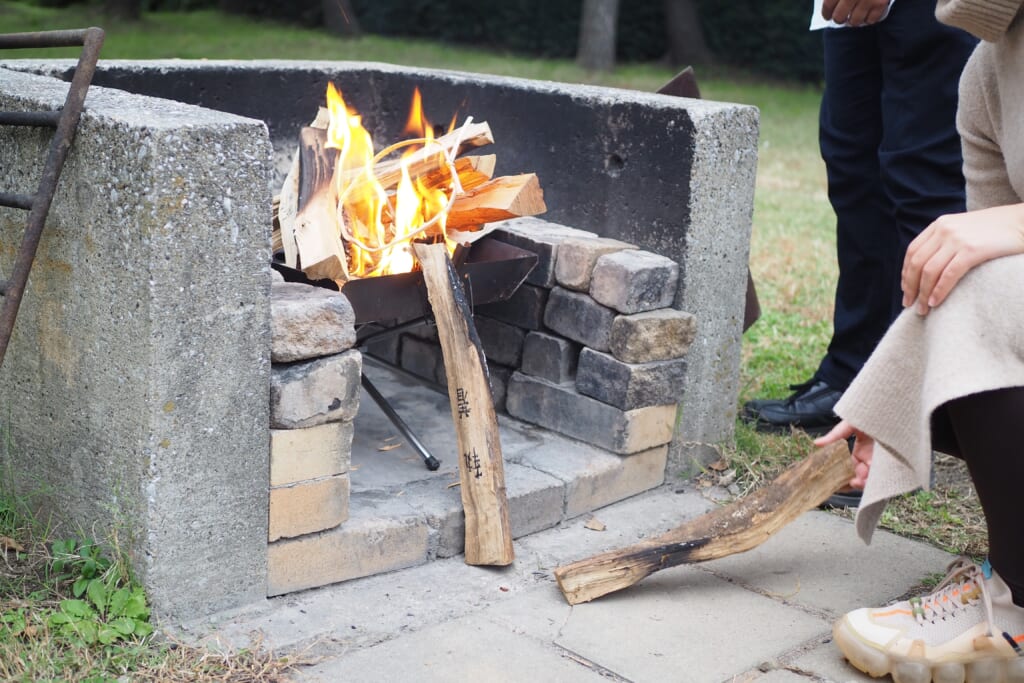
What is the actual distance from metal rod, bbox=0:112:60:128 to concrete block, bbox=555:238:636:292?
1.39m

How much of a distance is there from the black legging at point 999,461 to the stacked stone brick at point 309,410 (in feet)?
3.98

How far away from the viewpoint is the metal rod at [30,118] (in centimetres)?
211

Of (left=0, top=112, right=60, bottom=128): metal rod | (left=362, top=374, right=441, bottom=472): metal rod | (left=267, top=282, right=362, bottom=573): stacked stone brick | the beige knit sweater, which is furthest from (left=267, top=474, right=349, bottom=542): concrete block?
the beige knit sweater

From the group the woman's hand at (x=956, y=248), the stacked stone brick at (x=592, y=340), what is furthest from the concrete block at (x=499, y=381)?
the woman's hand at (x=956, y=248)

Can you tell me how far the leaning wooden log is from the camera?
8.11 ft

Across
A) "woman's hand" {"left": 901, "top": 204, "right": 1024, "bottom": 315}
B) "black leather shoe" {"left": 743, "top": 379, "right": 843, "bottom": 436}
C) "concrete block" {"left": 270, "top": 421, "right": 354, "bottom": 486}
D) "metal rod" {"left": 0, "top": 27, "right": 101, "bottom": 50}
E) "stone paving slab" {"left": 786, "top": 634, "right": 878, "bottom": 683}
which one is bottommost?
"stone paving slab" {"left": 786, "top": 634, "right": 878, "bottom": 683}

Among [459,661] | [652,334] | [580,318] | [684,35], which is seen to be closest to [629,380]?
[652,334]

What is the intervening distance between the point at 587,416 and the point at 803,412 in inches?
34.5

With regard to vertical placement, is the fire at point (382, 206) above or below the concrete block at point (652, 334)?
above

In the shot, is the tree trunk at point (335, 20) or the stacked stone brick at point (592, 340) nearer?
the stacked stone brick at point (592, 340)

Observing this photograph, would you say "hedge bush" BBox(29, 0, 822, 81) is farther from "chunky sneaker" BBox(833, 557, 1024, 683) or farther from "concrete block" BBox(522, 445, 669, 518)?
"chunky sneaker" BBox(833, 557, 1024, 683)

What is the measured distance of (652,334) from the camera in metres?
2.96

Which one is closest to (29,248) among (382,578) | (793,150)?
(382,578)

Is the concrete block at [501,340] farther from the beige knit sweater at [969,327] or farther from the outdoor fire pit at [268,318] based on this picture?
the beige knit sweater at [969,327]
